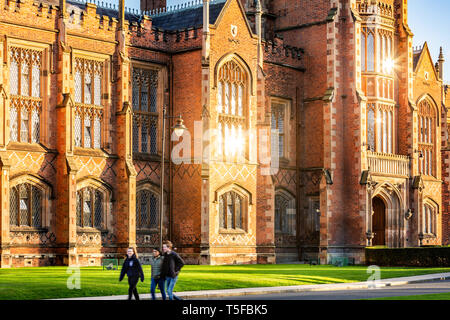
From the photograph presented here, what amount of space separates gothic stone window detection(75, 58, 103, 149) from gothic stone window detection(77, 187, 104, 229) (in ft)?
7.18

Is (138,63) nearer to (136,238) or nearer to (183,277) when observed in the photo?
(136,238)

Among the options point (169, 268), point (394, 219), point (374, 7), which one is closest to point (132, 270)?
point (169, 268)

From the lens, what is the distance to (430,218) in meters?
62.3

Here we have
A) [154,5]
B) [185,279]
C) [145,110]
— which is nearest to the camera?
[185,279]

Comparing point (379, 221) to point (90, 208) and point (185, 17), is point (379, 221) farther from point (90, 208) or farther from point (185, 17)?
point (90, 208)

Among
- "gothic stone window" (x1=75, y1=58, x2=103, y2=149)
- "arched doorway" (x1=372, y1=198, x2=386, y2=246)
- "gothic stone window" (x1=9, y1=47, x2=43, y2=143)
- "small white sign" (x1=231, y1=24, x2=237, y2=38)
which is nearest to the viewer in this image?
"gothic stone window" (x1=9, y1=47, x2=43, y2=143)

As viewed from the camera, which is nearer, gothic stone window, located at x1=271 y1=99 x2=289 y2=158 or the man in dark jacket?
the man in dark jacket

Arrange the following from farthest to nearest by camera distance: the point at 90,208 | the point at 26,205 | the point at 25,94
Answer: the point at 90,208 < the point at 25,94 < the point at 26,205

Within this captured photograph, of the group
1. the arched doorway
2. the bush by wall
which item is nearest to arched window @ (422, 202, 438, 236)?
the arched doorway

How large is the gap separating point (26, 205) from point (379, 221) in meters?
23.2

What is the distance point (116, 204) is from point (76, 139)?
3673 millimetres

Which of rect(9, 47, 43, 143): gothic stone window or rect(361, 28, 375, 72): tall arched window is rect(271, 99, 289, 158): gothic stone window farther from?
rect(9, 47, 43, 143): gothic stone window

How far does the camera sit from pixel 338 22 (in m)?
54.1

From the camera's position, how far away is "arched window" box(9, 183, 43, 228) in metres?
41.8
